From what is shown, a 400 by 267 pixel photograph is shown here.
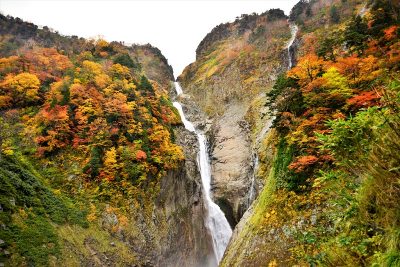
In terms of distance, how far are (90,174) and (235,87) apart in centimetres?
3597

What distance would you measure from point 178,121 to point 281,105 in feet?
80.3

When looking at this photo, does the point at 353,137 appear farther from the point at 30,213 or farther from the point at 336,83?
the point at 30,213

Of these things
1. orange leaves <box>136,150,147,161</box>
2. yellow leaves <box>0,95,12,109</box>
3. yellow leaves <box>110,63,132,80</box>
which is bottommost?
orange leaves <box>136,150,147,161</box>

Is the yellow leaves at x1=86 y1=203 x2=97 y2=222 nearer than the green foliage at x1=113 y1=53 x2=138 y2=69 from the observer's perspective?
Result: Yes

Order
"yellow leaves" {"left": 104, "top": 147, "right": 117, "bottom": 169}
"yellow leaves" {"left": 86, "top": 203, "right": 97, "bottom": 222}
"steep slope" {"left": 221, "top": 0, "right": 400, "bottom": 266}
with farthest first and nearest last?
"yellow leaves" {"left": 104, "top": 147, "right": 117, "bottom": 169}, "yellow leaves" {"left": 86, "top": 203, "right": 97, "bottom": 222}, "steep slope" {"left": 221, "top": 0, "right": 400, "bottom": 266}

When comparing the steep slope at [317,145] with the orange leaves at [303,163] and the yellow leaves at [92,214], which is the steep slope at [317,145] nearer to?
the orange leaves at [303,163]

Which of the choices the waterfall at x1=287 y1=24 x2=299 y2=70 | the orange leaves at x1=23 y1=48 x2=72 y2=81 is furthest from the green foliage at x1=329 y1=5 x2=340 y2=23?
the orange leaves at x1=23 y1=48 x2=72 y2=81

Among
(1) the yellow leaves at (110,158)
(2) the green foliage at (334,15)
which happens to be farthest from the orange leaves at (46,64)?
(2) the green foliage at (334,15)

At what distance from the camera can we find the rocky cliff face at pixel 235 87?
36.9 metres

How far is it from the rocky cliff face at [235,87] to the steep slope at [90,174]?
465cm

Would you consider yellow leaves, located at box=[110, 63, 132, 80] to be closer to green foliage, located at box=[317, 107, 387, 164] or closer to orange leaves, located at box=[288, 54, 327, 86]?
orange leaves, located at box=[288, 54, 327, 86]

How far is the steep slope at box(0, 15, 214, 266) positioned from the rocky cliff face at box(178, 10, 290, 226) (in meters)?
4.65

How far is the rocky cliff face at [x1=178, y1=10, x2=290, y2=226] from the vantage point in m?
36.9

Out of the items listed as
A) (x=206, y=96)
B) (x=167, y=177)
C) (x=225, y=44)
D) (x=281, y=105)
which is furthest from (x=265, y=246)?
(x=225, y=44)
